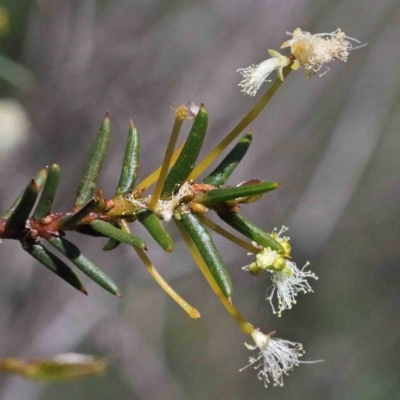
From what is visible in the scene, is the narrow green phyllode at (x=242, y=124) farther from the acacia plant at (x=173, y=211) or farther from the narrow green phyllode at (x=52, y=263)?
the narrow green phyllode at (x=52, y=263)

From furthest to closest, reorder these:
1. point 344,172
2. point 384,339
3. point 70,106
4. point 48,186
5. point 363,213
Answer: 1. point 363,213
2. point 384,339
3. point 344,172
4. point 70,106
5. point 48,186

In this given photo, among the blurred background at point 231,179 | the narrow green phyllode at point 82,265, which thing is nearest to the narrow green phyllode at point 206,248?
the narrow green phyllode at point 82,265

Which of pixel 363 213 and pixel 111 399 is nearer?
pixel 111 399

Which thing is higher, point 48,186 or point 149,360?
point 48,186

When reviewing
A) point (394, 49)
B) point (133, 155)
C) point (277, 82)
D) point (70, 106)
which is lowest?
point (70, 106)

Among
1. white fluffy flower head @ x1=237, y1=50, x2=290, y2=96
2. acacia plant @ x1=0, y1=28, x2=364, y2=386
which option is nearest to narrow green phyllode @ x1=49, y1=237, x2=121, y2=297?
acacia plant @ x1=0, y1=28, x2=364, y2=386

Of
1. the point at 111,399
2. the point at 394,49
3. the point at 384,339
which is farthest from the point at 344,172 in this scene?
the point at 111,399

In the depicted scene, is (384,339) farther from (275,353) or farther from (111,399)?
(275,353)
